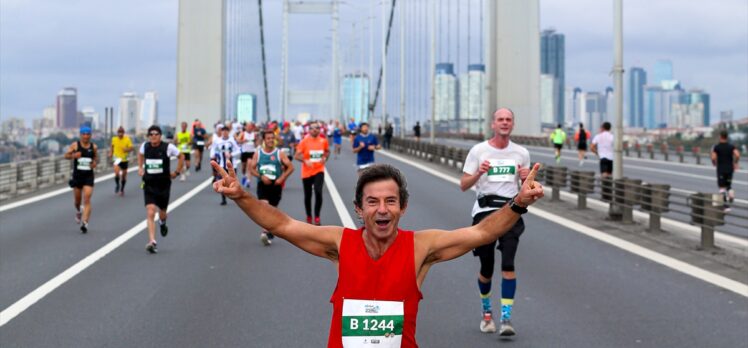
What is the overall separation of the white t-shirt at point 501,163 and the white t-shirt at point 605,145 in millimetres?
16595

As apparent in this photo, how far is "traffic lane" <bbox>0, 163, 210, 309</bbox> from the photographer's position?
11.2 meters

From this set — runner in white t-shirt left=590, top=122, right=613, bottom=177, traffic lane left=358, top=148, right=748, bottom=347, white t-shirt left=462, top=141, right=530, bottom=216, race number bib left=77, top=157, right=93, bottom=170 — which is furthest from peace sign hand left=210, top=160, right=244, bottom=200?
runner in white t-shirt left=590, top=122, right=613, bottom=177

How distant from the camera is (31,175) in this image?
2698cm

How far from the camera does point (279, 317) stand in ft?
28.5

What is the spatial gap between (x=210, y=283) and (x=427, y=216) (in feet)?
28.0

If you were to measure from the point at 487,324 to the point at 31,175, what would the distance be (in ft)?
70.2

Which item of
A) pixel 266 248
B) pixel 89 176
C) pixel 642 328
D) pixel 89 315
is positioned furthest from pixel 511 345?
pixel 89 176

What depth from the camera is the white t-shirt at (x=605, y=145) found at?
80.0ft

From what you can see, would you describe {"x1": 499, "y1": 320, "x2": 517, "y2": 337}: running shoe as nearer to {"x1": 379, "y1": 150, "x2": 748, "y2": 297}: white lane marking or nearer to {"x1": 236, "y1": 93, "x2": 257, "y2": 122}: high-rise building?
{"x1": 379, "y1": 150, "x2": 748, "y2": 297}: white lane marking

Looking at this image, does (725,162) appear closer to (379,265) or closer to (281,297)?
(281,297)

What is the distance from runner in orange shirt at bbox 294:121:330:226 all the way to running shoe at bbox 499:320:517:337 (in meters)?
8.85

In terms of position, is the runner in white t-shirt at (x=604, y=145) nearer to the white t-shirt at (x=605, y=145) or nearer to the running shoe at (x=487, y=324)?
the white t-shirt at (x=605, y=145)

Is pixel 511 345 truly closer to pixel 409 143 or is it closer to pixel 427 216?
pixel 427 216

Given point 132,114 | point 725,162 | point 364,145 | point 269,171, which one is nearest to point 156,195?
point 269,171
